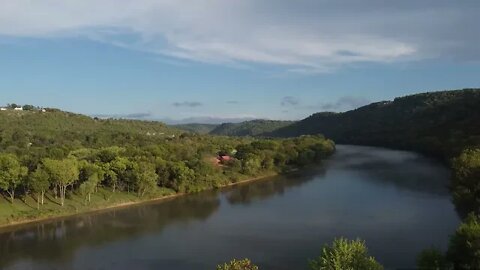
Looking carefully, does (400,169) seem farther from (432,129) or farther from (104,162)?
(104,162)

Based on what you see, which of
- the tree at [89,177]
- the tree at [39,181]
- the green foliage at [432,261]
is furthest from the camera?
the tree at [89,177]

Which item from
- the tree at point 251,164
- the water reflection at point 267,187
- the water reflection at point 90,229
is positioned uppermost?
the tree at point 251,164

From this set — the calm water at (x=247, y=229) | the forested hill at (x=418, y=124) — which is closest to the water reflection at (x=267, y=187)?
the calm water at (x=247, y=229)

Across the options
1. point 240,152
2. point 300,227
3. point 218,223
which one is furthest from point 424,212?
point 240,152

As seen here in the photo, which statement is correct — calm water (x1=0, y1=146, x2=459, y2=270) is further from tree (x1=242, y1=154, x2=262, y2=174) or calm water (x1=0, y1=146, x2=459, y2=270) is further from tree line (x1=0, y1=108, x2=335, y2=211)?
tree (x1=242, y1=154, x2=262, y2=174)

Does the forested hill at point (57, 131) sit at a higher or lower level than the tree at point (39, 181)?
higher

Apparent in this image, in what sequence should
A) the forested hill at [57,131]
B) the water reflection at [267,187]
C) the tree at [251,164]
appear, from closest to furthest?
1. the water reflection at [267,187]
2. the tree at [251,164]
3. the forested hill at [57,131]

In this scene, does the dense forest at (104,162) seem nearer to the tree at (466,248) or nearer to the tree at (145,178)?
the tree at (145,178)
